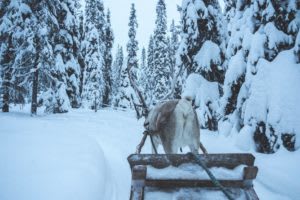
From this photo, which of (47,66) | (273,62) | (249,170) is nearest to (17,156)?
(249,170)

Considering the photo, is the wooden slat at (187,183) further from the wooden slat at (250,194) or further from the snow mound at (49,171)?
the snow mound at (49,171)

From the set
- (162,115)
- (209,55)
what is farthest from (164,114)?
(209,55)

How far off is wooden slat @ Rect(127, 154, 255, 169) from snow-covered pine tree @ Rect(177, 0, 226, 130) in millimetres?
9851

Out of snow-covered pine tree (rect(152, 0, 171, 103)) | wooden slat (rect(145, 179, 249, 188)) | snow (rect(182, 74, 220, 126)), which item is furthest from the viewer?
snow-covered pine tree (rect(152, 0, 171, 103))

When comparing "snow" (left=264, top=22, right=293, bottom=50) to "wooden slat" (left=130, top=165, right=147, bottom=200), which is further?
"snow" (left=264, top=22, right=293, bottom=50)

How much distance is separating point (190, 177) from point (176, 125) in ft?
6.97

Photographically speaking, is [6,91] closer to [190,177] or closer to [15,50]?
[15,50]

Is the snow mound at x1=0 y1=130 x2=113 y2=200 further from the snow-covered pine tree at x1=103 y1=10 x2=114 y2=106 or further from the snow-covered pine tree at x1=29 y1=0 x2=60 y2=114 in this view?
the snow-covered pine tree at x1=103 y1=10 x2=114 y2=106

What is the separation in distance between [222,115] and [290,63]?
11.4ft

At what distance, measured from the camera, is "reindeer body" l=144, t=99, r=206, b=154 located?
4656mm

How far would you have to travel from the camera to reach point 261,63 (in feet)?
22.8

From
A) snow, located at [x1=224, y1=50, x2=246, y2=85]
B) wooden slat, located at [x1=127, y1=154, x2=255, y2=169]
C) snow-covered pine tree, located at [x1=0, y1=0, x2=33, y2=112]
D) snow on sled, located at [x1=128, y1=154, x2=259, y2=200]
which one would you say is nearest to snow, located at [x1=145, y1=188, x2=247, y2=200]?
snow on sled, located at [x1=128, y1=154, x2=259, y2=200]

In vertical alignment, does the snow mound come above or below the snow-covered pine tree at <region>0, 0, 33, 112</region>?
below

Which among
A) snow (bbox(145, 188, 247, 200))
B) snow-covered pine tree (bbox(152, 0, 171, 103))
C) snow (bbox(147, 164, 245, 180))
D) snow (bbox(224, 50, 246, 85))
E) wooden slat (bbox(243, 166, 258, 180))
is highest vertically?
snow-covered pine tree (bbox(152, 0, 171, 103))
